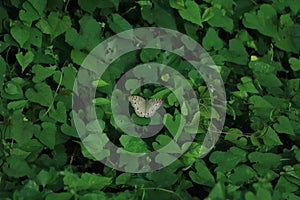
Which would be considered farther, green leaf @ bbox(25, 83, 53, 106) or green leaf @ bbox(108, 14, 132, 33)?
green leaf @ bbox(108, 14, 132, 33)

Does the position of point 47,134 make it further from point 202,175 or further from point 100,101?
point 202,175

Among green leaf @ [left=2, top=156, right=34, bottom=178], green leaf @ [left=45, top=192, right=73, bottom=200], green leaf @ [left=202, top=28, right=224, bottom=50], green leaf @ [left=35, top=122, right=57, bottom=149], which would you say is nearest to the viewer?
green leaf @ [left=45, top=192, right=73, bottom=200]

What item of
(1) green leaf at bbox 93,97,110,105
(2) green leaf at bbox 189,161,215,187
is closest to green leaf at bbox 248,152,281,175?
(2) green leaf at bbox 189,161,215,187

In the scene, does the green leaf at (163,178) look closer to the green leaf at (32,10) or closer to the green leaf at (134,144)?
the green leaf at (134,144)

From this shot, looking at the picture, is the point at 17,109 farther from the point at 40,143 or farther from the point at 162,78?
the point at 162,78

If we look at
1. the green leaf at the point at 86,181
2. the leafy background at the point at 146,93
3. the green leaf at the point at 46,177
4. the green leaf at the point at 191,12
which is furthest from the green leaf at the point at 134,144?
the green leaf at the point at 191,12

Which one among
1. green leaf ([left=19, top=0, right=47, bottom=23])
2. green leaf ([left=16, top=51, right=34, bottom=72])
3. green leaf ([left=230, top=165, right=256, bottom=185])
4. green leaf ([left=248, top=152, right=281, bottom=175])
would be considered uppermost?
green leaf ([left=19, top=0, right=47, bottom=23])

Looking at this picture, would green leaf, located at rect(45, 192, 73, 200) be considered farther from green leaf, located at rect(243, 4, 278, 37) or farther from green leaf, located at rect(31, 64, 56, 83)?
green leaf, located at rect(243, 4, 278, 37)
